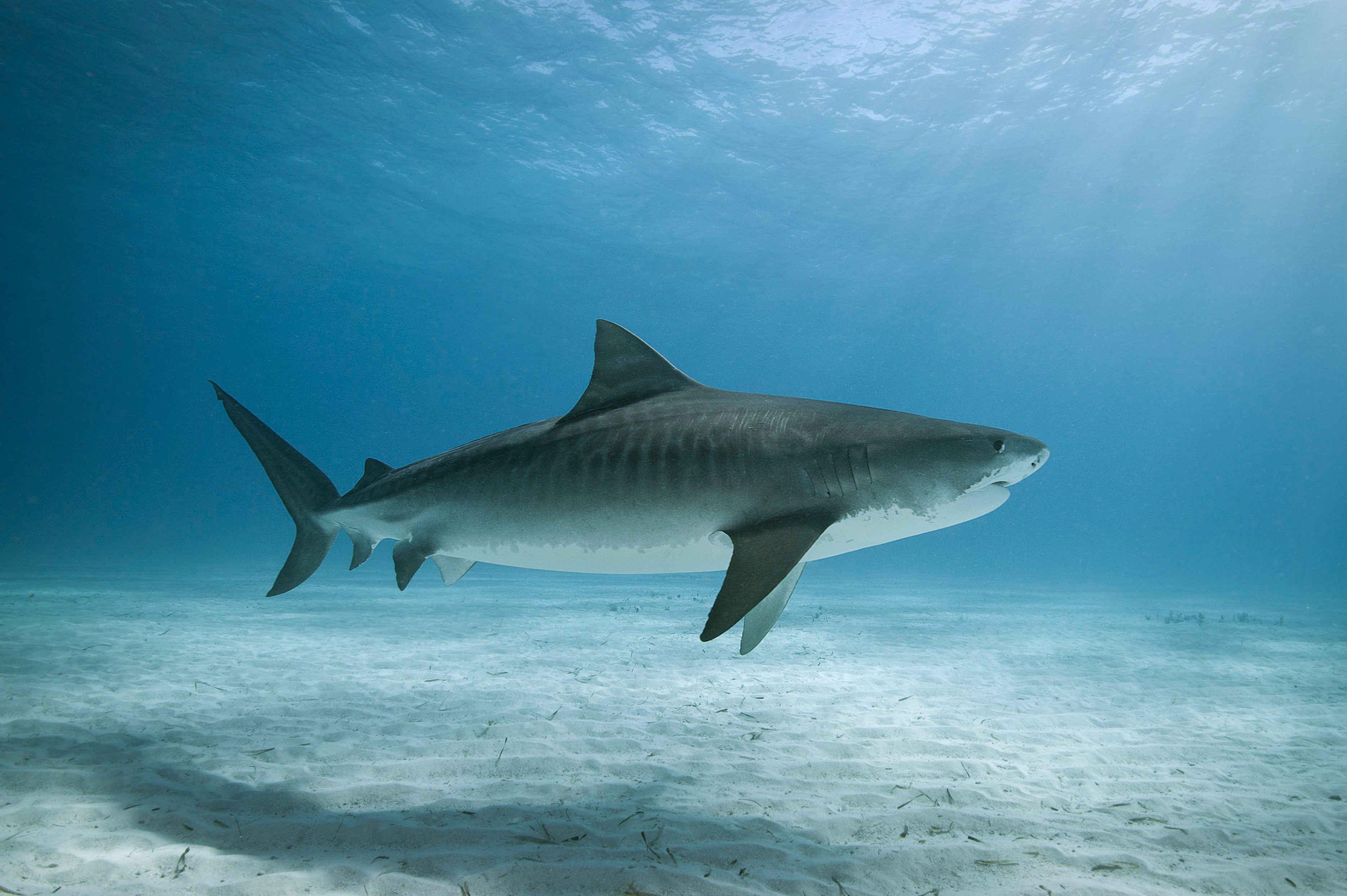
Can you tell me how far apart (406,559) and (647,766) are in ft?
6.25

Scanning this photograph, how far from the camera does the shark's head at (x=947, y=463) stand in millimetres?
2654

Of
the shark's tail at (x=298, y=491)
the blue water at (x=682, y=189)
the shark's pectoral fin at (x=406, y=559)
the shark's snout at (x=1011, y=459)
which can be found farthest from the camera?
the blue water at (x=682, y=189)

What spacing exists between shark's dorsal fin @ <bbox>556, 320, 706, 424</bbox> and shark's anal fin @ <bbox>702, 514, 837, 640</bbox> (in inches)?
50.5

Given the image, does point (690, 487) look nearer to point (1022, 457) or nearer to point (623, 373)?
point (623, 373)

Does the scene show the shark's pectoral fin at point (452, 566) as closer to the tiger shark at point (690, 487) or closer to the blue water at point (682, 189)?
the tiger shark at point (690, 487)

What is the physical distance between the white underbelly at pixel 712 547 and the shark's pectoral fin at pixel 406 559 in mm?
362

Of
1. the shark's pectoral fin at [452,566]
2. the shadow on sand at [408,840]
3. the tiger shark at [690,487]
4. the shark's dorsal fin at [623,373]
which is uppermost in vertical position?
the shark's dorsal fin at [623,373]

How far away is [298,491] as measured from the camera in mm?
4270

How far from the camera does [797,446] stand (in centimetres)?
290

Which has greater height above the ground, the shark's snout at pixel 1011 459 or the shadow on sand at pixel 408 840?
the shark's snout at pixel 1011 459

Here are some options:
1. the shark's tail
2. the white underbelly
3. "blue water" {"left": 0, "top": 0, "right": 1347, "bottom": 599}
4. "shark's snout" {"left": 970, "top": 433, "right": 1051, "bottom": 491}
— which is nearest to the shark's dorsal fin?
the white underbelly

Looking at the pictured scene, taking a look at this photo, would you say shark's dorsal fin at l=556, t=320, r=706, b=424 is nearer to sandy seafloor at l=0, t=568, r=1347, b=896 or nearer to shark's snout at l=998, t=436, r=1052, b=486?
shark's snout at l=998, t=436, r=1052, b=486

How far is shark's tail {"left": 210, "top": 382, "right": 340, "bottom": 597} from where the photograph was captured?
4.18m

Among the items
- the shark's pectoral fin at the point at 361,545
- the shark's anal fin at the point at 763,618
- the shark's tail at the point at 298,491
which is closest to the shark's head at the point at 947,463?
the shark's anal fin at the point at 763,618
